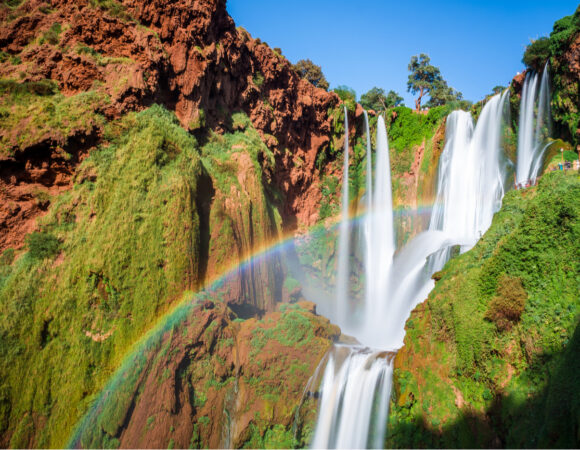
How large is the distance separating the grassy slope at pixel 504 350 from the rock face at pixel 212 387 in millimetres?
4456

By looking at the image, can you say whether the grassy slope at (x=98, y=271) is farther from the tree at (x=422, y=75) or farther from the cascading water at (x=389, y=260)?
the tree at (x=422, y=75)

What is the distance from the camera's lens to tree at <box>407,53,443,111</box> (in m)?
38.3

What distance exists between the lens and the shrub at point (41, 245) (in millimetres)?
11578

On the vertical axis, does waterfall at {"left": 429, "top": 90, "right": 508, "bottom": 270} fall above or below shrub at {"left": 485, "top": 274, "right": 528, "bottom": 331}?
above

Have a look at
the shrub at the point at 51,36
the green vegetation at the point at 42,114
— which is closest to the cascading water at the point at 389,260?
the green vegetation at the point at 42,114

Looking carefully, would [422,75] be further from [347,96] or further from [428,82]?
[347,96]

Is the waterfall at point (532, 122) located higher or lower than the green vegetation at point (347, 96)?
lower

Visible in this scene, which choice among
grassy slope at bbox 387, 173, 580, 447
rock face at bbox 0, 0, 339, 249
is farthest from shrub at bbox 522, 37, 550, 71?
rock face at bbox 0, 0, 339, 249

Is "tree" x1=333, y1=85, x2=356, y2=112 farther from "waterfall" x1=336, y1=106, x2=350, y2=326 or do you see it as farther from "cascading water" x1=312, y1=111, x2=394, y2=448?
"cascading water" x1=312, y1=111, x2=394, y2=448

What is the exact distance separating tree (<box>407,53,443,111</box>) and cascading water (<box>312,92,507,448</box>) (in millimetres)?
14097

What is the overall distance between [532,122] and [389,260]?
41.4 ft

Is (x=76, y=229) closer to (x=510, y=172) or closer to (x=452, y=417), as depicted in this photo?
(x=452, y=417)

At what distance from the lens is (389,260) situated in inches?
1008

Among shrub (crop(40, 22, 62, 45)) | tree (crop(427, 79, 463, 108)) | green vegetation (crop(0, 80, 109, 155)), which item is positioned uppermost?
tree (crop(427, 79, 463, 108))
